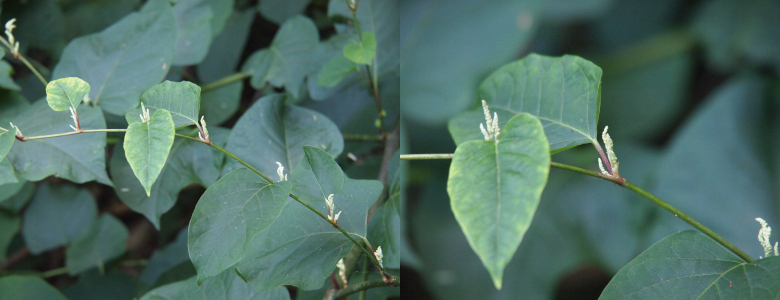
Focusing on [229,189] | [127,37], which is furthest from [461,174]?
[127,37]

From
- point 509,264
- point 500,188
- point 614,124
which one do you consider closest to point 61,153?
point 500,188

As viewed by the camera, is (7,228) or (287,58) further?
(7,228)

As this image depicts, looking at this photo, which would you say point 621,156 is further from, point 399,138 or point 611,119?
point 399,138

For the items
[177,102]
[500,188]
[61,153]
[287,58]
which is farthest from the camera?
[287,58]

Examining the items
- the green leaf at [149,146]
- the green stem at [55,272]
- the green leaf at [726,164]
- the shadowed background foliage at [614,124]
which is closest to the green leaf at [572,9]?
the shadowed background foliage at [614,124]

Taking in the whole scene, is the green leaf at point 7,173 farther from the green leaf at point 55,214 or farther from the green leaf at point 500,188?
the green leaf at point 500,188

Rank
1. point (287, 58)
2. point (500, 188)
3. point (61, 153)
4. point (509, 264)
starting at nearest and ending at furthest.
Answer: point (500, 188)
point (61, 153)
point (287, 58)
point (509, 264)

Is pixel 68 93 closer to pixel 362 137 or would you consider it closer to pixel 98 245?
pixel 362 137
